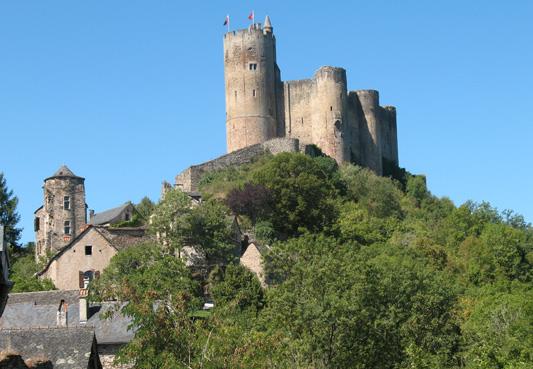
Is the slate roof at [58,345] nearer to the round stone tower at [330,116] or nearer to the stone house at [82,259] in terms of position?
the stone house at [82,259]

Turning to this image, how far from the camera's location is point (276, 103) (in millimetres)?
85625

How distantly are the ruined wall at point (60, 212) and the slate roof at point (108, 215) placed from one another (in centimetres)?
152

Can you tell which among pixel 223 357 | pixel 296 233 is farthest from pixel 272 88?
pixel 223 357

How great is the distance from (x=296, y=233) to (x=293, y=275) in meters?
22.4

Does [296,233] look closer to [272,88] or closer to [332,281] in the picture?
[272,88]

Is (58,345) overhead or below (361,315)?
below

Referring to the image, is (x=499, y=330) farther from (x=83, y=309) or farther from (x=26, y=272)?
(x=26, y=272)

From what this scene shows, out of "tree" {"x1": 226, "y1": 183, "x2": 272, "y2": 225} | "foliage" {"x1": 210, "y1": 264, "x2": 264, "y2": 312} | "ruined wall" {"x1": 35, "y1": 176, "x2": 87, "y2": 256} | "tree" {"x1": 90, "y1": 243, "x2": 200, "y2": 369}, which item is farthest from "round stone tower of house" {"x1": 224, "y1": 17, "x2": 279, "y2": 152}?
"tree" {"x1": 90, "y1": 243, "x2": 200, "y2": 369}

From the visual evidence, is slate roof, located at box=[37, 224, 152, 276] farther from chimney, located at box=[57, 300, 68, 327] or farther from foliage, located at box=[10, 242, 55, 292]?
chimney, located at box=[57, 300, 68, 327]

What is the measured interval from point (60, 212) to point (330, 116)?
21.6 meters

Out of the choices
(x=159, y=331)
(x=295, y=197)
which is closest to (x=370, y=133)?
(x=295, y=197)

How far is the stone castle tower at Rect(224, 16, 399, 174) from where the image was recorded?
8325 cm

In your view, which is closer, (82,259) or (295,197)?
(82,259)

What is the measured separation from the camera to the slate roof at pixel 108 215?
239 ft
